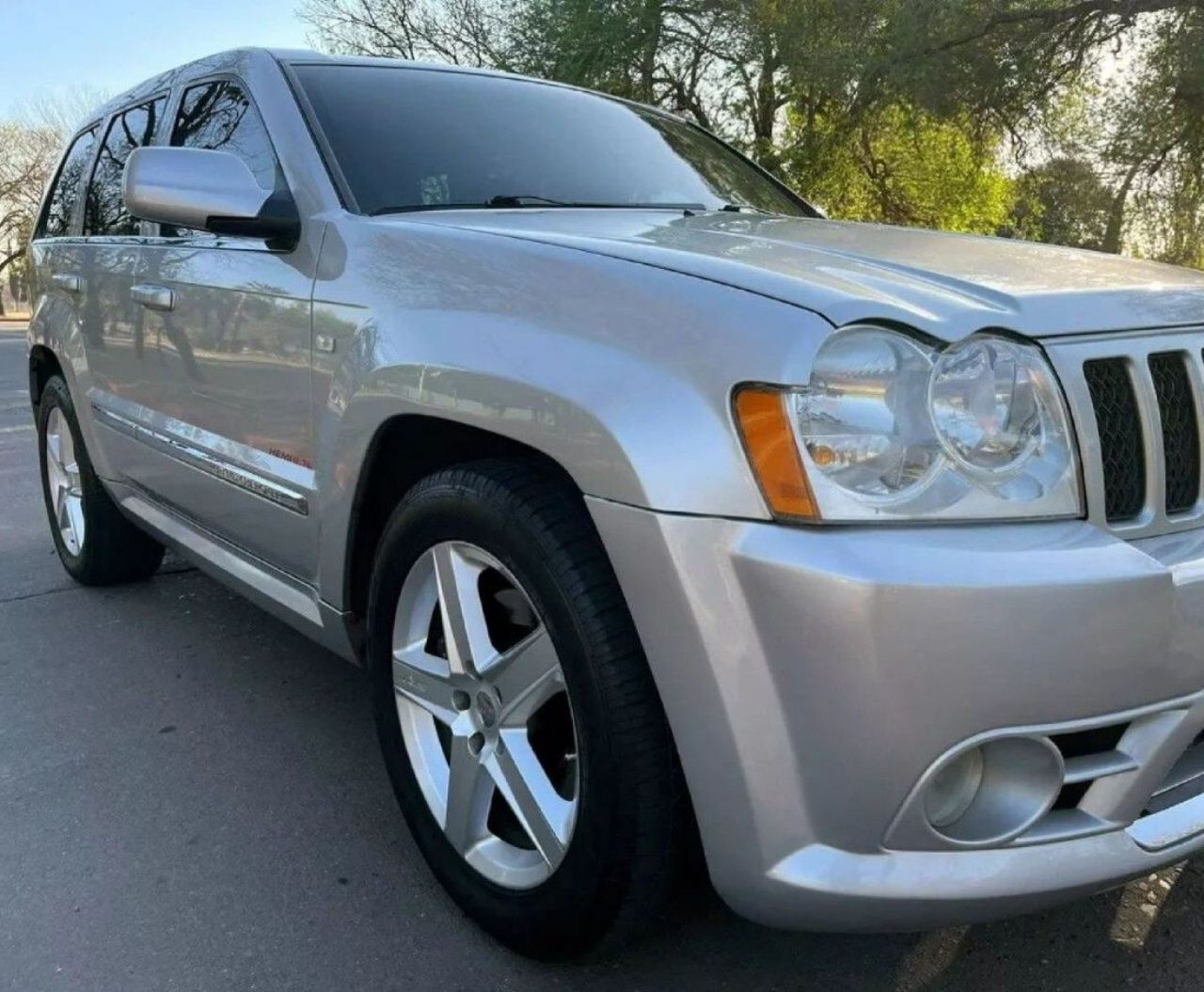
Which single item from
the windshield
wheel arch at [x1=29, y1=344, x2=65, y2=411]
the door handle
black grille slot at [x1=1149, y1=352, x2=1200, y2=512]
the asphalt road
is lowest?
the asphalt road

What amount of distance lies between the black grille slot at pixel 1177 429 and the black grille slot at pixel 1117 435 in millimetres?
61

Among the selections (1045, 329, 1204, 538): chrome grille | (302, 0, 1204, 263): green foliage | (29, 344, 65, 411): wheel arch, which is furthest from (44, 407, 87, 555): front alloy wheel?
(302, 0, 1204, 263): green foliage

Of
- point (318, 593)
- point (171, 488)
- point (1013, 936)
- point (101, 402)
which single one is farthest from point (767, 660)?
point (101, 402)

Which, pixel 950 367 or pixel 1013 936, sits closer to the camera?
pixel 950 367

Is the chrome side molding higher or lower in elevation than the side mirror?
lower

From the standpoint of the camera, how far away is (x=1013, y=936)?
6.88 ft

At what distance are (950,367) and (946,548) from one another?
11.0 inches

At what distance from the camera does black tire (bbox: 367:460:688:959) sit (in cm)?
166

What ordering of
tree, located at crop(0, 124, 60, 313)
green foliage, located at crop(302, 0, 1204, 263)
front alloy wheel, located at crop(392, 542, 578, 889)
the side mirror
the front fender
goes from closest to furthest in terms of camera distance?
A: the front fender < front alloy wheel, located at crop(392, 542, 578, 889) < the side mirror < green foliage, located at crop(302, 0, 1204, 263) < tree, located at crop(0, 124, 60, 313)

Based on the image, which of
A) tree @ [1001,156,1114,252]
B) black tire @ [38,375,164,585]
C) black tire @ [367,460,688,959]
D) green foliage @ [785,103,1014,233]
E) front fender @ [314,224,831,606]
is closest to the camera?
front fender @ [314,224,831,606]

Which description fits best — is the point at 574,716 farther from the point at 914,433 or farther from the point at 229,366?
the point at 229,366

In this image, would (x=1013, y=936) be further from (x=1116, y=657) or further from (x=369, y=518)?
(x=369, y=518)

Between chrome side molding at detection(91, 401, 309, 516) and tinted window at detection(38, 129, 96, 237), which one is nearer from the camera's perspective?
chrome side molding at detection(91, 401, 309, 516)

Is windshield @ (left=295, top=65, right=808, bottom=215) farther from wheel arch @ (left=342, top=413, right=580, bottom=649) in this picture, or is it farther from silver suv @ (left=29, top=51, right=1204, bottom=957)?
wheel arch @ (left=342, top=413, right=580, bottom=649)
